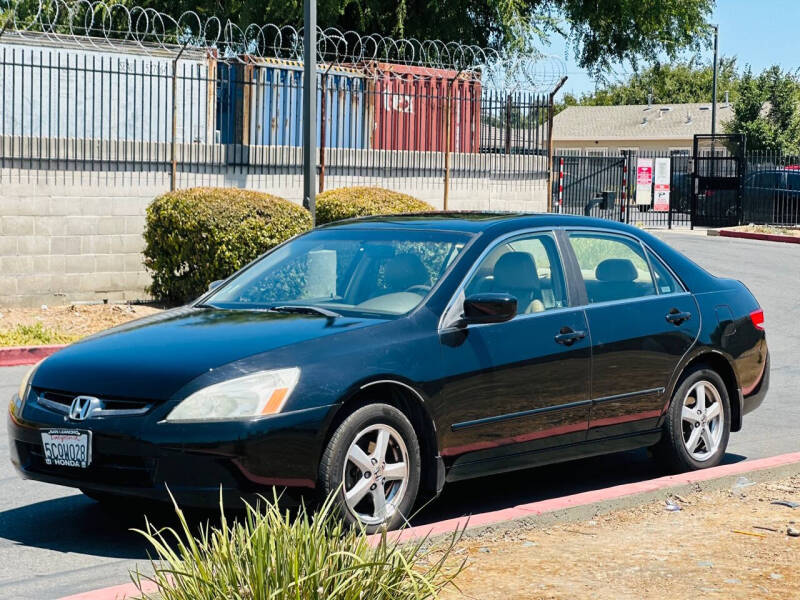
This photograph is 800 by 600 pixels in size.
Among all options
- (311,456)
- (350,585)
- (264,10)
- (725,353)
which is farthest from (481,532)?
(264,10)

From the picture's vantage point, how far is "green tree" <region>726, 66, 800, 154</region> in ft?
192

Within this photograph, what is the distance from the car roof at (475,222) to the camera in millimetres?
7539

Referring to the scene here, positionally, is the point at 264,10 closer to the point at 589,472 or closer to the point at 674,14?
the point at 674,14

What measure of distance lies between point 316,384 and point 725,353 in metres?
3.22

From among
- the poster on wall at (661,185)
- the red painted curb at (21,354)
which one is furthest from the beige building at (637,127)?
the red painted curb at (21,354)

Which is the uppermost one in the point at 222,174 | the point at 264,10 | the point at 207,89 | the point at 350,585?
the point at 264,10

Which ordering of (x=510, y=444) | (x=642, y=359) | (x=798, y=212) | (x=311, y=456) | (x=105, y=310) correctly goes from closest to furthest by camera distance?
(x=311, y=456) → (x=510, y=444) → (x=642, y=359) → (x=105, y=310) → (x=798, y=212)

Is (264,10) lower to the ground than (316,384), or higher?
higher

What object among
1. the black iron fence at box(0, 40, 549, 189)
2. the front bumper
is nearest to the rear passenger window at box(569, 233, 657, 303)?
the front bumper

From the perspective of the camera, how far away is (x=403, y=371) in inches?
257

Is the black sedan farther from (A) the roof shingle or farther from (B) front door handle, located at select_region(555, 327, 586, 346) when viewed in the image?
(A) the roof shingle

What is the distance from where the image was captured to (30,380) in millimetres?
6590

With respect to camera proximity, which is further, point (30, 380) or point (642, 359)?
point (642, 359)

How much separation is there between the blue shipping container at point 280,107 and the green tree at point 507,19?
10.5 metres
